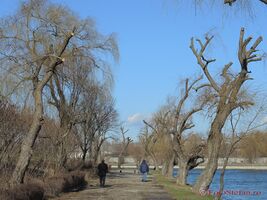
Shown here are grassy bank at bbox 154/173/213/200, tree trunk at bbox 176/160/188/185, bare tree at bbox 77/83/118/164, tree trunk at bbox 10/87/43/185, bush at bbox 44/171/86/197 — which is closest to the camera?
tree trunk at bbox 10/87/43/185

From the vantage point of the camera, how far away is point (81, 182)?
96.1ft

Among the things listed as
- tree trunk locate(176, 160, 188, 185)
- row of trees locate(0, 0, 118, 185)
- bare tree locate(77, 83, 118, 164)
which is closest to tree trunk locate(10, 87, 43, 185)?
row of trees locate(0, 0, 118, 185)

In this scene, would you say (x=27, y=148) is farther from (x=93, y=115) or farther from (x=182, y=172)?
(x=93, y=115)

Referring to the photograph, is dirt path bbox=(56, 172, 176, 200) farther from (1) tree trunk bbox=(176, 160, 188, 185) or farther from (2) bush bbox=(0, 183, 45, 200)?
(1) tree trunk bbox=(176, 160, 188, 185)

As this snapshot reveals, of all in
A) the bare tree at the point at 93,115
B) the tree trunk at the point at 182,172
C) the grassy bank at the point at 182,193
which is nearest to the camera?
the grassy bank at the point at 182,193

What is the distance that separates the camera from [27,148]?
18656 mm

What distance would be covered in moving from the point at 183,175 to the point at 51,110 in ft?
41.3

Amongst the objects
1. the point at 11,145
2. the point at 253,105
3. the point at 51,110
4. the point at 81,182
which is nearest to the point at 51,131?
the point at 51,110

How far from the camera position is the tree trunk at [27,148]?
18094mm

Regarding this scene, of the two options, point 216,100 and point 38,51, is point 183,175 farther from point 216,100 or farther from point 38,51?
point 38,51

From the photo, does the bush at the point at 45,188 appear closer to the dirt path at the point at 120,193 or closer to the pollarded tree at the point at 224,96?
the dirt path at the point at 120,193

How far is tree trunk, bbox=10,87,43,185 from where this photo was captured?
712 inches

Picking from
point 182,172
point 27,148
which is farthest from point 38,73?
point 182,172

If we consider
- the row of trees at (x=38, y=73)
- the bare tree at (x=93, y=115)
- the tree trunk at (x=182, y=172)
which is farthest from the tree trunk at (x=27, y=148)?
the tree trunk at (x=182, y=172)
